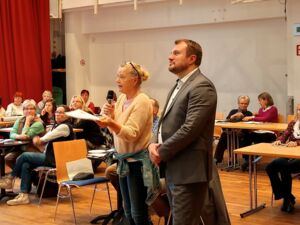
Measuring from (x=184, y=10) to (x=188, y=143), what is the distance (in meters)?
8.05

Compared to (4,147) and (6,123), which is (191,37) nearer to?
(6,123)

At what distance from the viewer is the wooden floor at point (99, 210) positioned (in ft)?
17.1

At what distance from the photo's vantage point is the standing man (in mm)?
2982

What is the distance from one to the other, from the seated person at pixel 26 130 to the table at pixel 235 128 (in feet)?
9.17

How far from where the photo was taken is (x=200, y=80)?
9.99ft

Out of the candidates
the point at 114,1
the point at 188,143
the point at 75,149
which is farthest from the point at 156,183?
the point at 114,1

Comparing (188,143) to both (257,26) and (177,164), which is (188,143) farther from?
(257,26)

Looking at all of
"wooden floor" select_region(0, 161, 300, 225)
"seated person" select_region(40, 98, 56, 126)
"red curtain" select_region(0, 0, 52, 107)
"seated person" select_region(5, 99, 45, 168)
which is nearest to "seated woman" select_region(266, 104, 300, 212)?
"wooden floor" select_region(0, 161, 300, 225)

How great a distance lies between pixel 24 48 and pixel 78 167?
6.84m

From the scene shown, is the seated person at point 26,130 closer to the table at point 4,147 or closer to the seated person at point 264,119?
the table at point 4,147

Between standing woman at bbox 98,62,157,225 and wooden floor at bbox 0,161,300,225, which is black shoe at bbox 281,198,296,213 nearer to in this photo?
wooden floor at bbox 0,161,300,225

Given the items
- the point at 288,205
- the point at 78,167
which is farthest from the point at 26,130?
the point at 288,205

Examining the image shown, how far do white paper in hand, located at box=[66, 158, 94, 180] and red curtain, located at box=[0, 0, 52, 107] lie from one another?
6362 millimetres

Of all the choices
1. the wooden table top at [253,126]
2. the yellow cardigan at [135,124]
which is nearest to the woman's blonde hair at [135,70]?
the yellow cardigan at [135,124]
